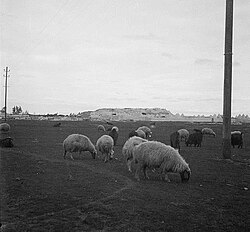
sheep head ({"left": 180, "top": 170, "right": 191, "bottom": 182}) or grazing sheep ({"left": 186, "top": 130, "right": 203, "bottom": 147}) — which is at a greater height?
grazing sheep ({"left": 186, "top": 130, "right": 203, "bottom": 147})

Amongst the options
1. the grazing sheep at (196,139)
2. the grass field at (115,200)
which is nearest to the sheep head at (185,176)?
the grass field at (115,200)

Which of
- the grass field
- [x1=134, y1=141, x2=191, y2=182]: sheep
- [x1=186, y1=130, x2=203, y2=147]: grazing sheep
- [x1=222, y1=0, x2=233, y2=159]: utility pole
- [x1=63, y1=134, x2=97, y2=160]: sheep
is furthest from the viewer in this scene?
[x1=186, y1=130, x2=203, y2=147]: grazing sheep

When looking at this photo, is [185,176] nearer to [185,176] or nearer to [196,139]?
[185,176]

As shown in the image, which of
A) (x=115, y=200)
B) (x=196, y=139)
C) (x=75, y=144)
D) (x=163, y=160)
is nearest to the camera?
(x=115, y=200)

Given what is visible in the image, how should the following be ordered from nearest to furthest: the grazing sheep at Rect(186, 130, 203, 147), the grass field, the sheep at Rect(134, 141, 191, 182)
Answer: the grass field, the sheep at Rect(134, 141, 191, 182), the grazing sheep at Rect(186, 130, 203, 147)

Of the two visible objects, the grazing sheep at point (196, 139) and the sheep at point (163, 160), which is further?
the grazing sheep at point (196, 139)

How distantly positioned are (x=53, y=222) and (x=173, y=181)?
23.9ft

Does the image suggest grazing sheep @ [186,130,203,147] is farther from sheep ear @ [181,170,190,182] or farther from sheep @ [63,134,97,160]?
sheep ear @ [181,170,190,182]

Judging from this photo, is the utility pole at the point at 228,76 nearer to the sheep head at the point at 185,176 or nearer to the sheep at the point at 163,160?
the sheep head at the point at 185,176

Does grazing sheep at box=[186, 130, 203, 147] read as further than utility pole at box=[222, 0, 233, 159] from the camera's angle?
Yes

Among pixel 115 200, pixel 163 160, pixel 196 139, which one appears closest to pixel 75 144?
pixel 163 160

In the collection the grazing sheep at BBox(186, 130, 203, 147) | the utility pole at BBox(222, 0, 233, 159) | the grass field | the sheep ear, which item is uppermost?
the utility pole at BBox(222, 0, 233, 159)

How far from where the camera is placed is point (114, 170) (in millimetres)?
16578

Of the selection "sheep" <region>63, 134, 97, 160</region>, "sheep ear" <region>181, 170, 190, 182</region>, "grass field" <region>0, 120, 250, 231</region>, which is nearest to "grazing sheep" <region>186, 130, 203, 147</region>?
"sheep" <region>63, 134, 97, 160</region>
